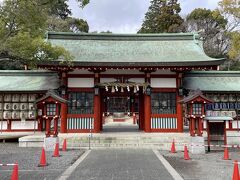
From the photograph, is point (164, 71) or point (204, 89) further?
point (204, 89)

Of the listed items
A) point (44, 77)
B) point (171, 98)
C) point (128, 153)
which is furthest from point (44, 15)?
point (44, 77)

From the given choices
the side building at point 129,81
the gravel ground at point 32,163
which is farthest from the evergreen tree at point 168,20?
the gravel ground at point 32,163

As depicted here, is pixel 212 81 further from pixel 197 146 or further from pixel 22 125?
pixel 22 125

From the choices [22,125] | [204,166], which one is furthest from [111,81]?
[204,166]

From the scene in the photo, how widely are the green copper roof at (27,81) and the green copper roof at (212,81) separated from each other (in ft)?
37.1

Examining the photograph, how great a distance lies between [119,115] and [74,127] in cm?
2845

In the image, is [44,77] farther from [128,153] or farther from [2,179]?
[2,179]

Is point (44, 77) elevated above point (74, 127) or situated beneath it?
elevated above

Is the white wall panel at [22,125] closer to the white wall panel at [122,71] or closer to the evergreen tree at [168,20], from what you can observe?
the white wall panel at [122,71]

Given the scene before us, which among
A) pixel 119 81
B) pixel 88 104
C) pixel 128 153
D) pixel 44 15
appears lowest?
pixel 128 153

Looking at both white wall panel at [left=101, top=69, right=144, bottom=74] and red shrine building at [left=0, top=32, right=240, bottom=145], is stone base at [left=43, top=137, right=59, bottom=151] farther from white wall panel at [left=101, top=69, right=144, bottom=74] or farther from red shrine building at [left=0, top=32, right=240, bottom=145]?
white wall panel at [left=101, top=69, right=144, bottom=74]

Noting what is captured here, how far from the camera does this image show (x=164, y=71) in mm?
19891

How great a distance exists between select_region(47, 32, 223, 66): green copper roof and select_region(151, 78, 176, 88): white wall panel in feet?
4.72

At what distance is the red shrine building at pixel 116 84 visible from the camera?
720 inches
